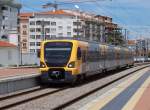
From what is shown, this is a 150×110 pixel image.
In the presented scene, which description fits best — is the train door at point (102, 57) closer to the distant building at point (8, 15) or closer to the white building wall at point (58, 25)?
the distant building at point (8, 15)

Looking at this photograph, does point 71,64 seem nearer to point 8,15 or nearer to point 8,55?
point 8,55

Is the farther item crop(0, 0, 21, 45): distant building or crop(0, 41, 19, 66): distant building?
crop(0, 0, 21, 45): distant building

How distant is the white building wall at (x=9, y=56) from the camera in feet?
263

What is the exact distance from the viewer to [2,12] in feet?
500

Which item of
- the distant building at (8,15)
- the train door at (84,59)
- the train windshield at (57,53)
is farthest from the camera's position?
the distant building at (8,15)

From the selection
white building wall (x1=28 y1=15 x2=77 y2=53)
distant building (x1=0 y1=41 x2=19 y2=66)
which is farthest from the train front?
white building wall (x1=28 y1=15 x2=77 y2=53)

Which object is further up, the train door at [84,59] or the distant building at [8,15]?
the distant building at [8,15]

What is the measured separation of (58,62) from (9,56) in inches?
2127

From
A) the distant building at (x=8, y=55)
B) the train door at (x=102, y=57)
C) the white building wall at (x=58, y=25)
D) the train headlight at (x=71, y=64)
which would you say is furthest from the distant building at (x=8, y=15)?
the train headlight at (x=71, y=64)

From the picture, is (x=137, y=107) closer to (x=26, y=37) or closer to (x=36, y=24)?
(x=36, y=24)

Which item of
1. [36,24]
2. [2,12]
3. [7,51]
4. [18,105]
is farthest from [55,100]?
[36,24]

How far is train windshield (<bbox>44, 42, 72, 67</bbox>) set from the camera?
2978cm

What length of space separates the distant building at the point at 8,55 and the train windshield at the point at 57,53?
49437mm

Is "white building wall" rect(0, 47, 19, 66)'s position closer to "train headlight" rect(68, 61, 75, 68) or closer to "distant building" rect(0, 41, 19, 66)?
"distant building" rect(0, 41, 19, 66)
